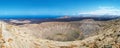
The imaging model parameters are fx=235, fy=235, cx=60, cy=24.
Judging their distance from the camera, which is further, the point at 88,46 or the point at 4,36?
the point at 88,46

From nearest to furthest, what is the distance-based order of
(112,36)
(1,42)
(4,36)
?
(1,42), (4,36), (112,36)

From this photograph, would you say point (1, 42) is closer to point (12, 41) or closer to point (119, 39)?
point (12, 41)

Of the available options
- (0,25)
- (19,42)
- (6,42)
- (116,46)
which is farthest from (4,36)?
(116,46)

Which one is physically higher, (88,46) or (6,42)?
(6,42)

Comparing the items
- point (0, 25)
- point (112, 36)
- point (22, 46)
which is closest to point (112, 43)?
point (112, 36)

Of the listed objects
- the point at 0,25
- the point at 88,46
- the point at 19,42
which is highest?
the point at 0,25

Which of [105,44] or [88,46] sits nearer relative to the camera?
[105,44]

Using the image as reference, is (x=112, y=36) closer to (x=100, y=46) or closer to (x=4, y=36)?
(x=100, y=46)

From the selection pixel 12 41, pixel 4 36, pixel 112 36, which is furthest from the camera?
pixel 112 36

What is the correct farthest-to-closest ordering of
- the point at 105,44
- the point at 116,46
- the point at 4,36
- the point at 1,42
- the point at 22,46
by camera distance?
the point at 105,44 → the point at 116,46 → the point at 22,46 → the point at 4,36 → the point at 1,42
